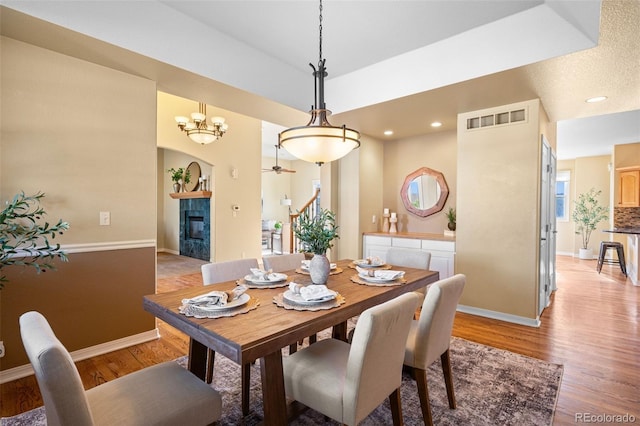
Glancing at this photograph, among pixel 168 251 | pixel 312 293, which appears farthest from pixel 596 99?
pixel 168 251

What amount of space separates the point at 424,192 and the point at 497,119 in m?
1.58

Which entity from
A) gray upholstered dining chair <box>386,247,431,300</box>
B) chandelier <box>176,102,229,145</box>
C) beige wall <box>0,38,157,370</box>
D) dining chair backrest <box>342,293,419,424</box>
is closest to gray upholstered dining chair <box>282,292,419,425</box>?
dining chair backrest <box>342,293,419,424</box>

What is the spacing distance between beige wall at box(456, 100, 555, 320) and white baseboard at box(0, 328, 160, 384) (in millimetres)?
3519

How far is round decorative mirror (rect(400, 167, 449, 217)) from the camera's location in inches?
189

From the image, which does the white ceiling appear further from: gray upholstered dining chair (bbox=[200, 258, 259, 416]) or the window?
the window

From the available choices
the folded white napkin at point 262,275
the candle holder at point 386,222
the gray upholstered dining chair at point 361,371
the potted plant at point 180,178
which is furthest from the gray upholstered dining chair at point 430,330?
the potted plant at point 180,178

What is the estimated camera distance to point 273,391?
1.45 meters

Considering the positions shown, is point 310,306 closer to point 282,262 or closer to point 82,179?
point 282,262

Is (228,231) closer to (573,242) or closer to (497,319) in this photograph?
(497,319)

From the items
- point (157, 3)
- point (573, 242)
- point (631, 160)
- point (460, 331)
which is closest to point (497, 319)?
point (460, 331)

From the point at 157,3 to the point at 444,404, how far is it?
3575 mm

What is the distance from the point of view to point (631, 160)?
632cm

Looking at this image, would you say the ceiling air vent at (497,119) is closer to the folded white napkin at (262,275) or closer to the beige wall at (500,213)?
the beige wall at (500,213)

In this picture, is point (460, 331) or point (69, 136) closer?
point (69, 136)
